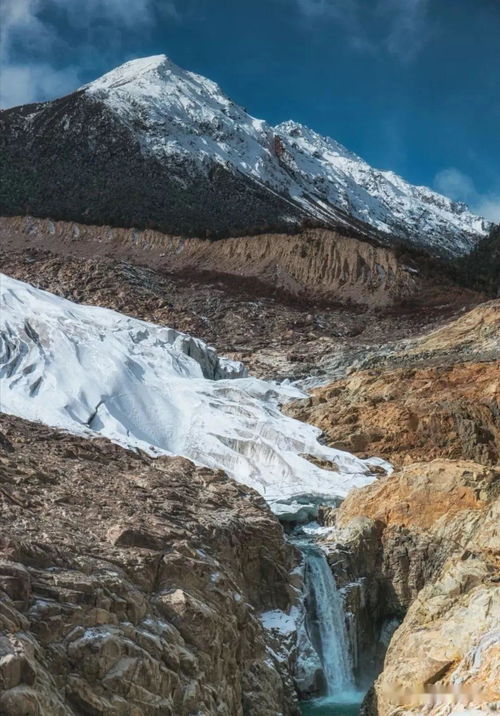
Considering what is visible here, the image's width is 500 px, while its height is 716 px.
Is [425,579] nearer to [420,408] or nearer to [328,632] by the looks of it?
[328,632]

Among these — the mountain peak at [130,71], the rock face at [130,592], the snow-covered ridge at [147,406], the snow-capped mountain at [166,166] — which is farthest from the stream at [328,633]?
the mountain peak at [130,71]

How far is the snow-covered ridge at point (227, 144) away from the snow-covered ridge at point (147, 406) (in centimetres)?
8874

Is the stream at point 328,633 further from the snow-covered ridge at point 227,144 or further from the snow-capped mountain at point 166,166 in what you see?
the snow-covered ridge at point 227,144

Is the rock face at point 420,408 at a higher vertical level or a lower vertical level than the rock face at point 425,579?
higher

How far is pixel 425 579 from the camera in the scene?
21.0 meters

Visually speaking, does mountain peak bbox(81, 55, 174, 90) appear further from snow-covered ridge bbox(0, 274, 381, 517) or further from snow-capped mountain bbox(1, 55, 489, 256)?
snow-covered ridge bbox(0, 274, 381, 517)

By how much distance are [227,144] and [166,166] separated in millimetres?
22953

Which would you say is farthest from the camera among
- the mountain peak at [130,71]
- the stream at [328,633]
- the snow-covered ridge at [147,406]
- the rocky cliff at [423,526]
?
the mountain peak at [130,71]

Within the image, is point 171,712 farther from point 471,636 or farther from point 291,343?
point 291,343

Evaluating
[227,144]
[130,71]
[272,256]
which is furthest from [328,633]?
[130,71]

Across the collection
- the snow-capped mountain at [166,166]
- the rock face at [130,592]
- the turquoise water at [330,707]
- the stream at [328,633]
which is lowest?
the turquoise water at [330,707]

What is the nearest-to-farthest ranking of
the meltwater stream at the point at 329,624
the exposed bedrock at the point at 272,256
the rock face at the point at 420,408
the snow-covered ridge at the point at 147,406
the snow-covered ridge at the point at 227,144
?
the meltwater stream at the point at 329,624 < the snow-covered ridge at the point at 147,406 < the rock face at the point at 420,408 < the exposed bedrock at the point at 272,256 < the snow-covered ridge at the point at 227,144

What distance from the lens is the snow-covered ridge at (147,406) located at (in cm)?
2695

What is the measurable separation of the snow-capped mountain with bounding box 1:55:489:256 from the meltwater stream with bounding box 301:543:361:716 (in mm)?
60186
